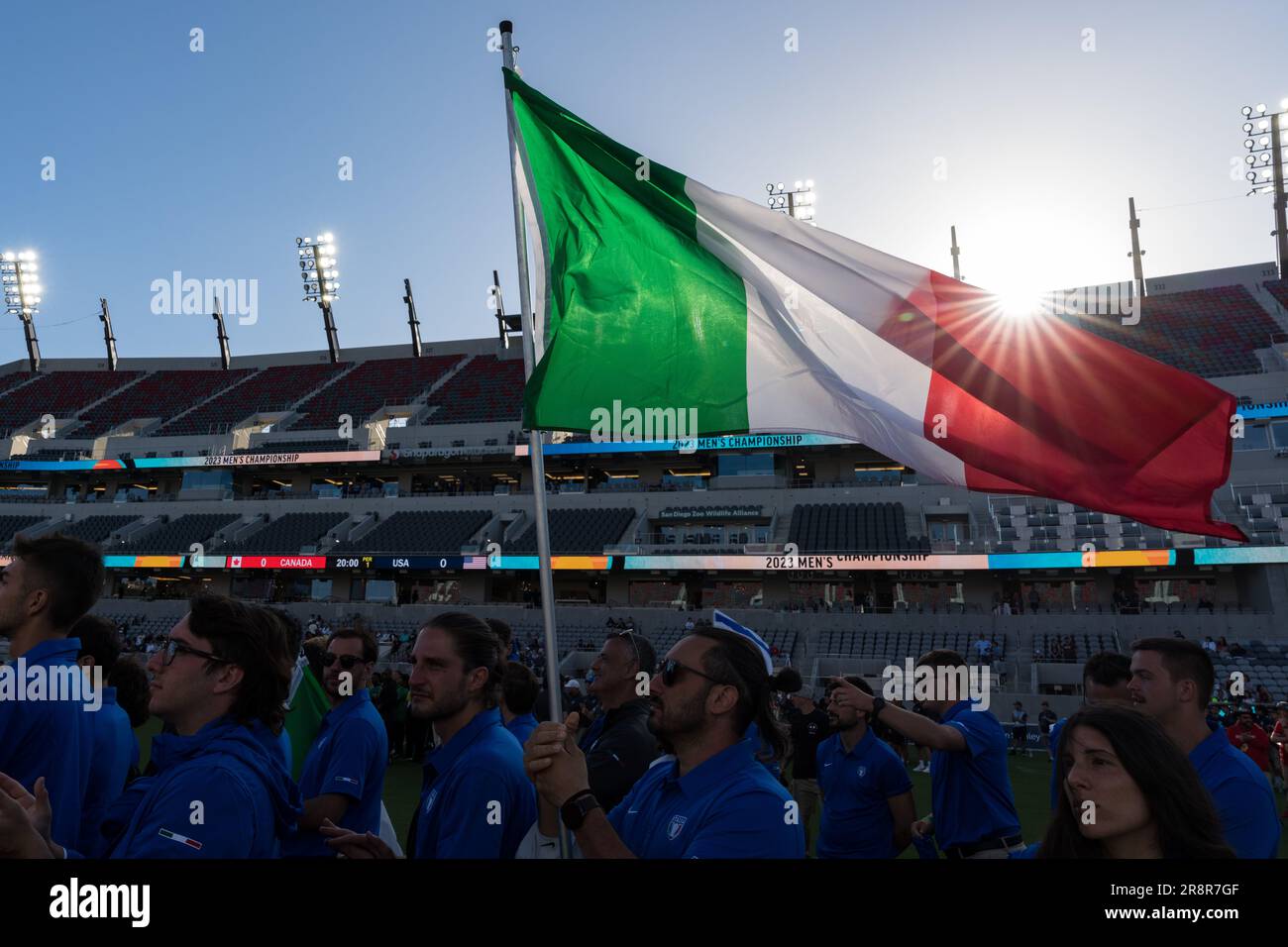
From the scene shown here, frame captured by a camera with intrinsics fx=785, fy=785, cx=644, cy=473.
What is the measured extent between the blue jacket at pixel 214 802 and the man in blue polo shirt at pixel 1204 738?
3449 mm

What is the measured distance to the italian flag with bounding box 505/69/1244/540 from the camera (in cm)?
356

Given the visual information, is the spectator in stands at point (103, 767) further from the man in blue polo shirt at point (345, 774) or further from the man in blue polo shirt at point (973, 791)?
the man in blue polo shirt at point (973, 791)

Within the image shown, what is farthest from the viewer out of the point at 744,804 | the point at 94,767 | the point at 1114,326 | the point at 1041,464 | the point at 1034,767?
the point at 1114,326

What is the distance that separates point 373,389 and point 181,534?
15204mm


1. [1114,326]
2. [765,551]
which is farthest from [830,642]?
[1114,326]

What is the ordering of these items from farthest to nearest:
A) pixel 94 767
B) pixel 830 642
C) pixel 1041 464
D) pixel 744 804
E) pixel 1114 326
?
pixel 1114 326, pixel 830 642, pixel 1041 464, pixel 94 767, pixel 744 804

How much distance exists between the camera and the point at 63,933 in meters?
1.55

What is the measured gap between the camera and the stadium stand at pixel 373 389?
4881 centimetres

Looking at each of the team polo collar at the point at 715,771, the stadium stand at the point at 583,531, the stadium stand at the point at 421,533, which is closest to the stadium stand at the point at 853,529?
the stadium stand at the point at 583,531

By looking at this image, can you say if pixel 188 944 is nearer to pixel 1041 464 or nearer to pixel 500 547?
pixel 1041 464

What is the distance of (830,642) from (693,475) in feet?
47.0

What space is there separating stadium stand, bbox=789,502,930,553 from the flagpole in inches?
1116

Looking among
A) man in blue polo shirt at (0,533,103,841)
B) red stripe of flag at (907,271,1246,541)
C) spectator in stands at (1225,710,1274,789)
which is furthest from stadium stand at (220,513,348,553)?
red stripe of flag at (907,271,1246,541)

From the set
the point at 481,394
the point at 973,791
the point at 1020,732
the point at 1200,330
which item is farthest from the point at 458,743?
the point at 481,394
